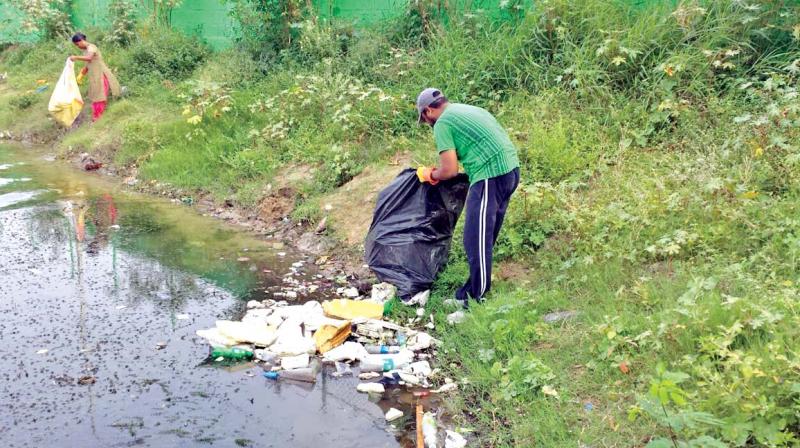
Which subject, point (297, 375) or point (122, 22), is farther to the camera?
point (122, 22)

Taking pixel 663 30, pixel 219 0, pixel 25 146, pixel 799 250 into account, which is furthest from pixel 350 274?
pixel 25 146

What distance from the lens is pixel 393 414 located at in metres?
3.64

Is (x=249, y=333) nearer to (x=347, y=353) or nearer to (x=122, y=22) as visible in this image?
(x=347, y=353)

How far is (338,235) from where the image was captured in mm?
6301

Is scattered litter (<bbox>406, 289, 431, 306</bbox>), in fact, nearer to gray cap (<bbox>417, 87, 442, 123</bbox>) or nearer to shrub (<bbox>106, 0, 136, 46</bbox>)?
gray cap (<bbox>417, 87, 442, 123</bbox>)

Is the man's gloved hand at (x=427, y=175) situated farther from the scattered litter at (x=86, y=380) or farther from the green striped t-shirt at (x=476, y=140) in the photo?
the scattered litter at (x=86, y=380)

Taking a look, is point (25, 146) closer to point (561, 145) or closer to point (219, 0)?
point (219, 0)

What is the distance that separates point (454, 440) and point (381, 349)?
1.03 m

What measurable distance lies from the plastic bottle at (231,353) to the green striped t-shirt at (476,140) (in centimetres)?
174

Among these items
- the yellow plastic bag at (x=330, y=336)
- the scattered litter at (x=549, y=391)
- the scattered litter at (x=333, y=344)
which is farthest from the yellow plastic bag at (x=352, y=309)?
the scattered litter at (x=549, y=391)

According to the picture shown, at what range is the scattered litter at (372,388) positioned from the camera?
12.7 ft

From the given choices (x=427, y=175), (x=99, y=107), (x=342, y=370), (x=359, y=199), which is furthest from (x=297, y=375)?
(x=99, y=107)

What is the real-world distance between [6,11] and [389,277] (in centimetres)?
1638

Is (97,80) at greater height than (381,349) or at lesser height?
greater
